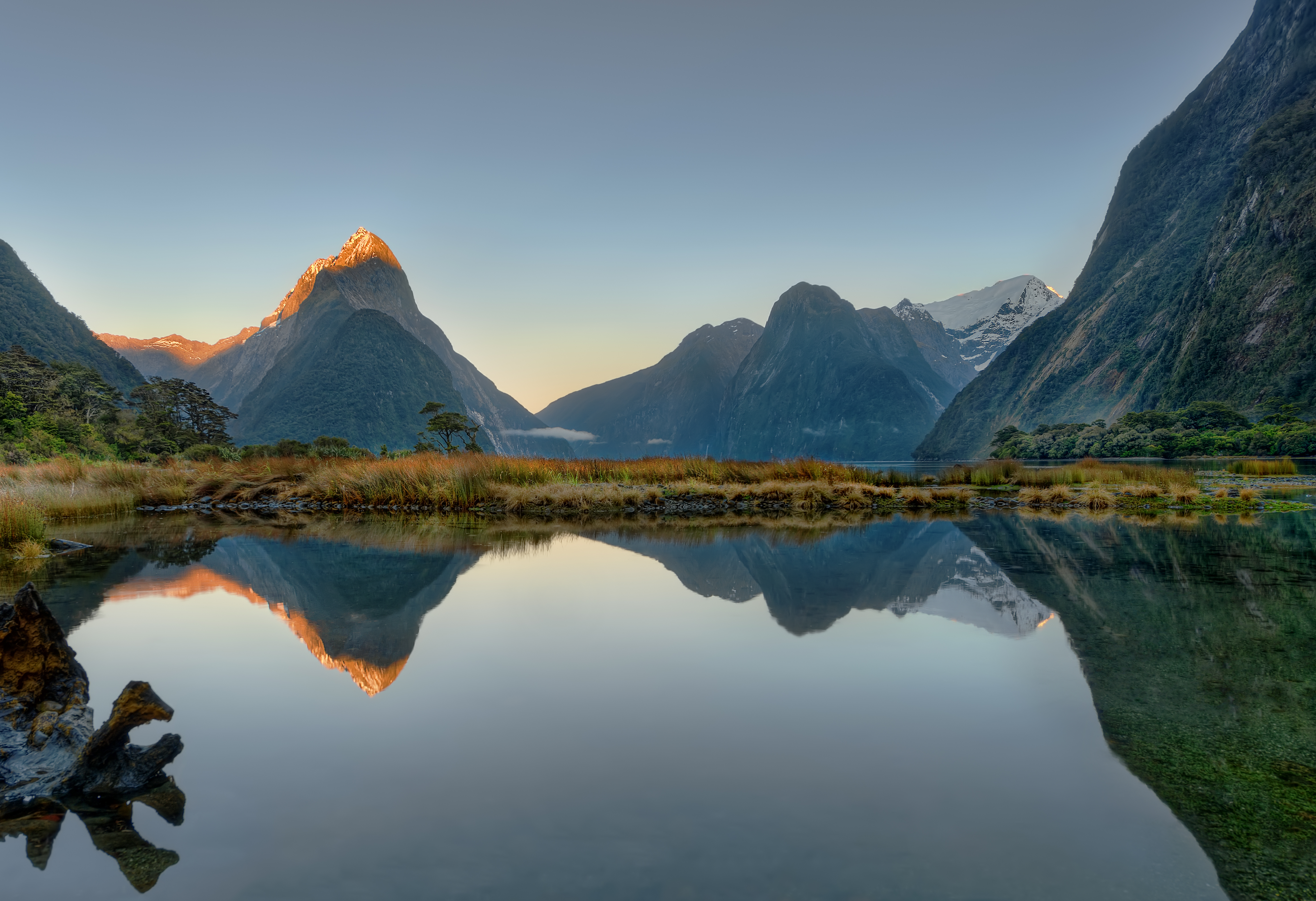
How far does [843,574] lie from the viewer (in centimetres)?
984

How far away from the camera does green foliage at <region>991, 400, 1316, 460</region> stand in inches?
2354

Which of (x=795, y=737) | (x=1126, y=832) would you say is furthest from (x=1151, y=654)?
(x=795, y=737)

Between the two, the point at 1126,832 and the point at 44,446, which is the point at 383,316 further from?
the point at 1126,832

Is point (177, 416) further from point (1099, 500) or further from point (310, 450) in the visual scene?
point (1099, 500)

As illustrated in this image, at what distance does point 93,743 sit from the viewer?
3.49m

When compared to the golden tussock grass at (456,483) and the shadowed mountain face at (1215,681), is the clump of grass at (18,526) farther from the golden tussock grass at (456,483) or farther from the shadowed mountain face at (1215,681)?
the shadowed mountain face at (1215,681)

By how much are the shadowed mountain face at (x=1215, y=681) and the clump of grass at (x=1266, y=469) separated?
29161 millimetres

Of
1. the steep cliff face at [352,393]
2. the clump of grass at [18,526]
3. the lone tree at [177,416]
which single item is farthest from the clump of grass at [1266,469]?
the steep cliff face at [352,393]

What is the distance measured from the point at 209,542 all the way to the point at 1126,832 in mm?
16504

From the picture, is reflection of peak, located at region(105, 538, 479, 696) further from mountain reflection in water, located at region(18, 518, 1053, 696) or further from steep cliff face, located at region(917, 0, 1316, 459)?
steep cliff face, located at region(917, 0, 1316, 459)

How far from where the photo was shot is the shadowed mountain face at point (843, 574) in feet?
24.4

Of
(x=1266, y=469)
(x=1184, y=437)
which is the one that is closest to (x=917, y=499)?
(x=1266, y=469)

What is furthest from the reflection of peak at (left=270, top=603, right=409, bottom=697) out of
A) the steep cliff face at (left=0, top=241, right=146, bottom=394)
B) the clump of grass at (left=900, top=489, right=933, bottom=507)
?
the steep cliff face at (left=0, top=241, right=146, bottom=394)

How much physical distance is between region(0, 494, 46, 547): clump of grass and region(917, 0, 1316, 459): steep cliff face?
106990 millimetres
